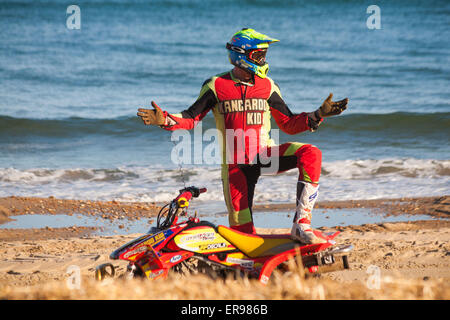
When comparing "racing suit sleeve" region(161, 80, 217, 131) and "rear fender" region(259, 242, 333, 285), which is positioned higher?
"racing suit sleeve" region(161, 80, 217, 131)

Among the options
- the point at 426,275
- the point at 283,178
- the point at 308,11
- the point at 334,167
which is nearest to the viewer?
the point at 426,275

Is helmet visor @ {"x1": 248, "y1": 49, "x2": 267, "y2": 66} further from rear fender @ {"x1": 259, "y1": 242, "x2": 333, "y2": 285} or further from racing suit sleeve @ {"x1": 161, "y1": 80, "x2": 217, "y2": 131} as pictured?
rear fender @ {"x1": 259, "y1": 242, "x2": 333, "y2": 285}

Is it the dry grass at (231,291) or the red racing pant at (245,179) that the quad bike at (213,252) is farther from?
the red racing pant at (245,179)

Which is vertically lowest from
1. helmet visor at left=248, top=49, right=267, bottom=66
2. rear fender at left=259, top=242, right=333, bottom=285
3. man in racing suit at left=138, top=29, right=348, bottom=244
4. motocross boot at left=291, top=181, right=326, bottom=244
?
rear fender at left=259, top=242, right=333, bottom=285

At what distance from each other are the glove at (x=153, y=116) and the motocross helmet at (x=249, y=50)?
86 centimetres

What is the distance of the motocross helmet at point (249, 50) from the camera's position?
197 inches

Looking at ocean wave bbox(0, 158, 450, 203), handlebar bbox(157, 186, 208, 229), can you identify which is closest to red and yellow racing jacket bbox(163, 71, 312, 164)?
handlebar bbox(157, 186, 208, 229)

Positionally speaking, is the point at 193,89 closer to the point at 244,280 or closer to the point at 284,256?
the point at 284,256

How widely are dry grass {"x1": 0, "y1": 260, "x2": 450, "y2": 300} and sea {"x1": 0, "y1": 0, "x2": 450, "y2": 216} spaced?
1.31m

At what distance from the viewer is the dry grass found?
4.12 meters

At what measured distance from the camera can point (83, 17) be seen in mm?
31797

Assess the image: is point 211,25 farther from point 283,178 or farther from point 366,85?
point 283,178

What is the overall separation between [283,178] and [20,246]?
5101 mm

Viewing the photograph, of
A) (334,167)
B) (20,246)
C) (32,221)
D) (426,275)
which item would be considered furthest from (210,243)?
(334,167)
